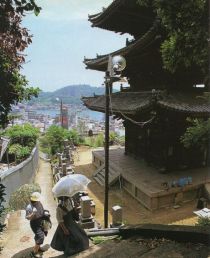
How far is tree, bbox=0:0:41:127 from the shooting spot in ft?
15.0

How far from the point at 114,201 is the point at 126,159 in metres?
5.32

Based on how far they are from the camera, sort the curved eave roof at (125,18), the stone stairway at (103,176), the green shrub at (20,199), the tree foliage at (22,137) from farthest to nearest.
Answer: the tree foliage at (22,137) → the stone stairway at (103,176) → the curved eave roof at (125,18) → the green shrub at (20,199)

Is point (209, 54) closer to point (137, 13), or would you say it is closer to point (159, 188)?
point (159, 188)

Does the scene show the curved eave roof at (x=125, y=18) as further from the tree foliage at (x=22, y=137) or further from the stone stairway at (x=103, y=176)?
the tree foliage at (x=22, y=137)

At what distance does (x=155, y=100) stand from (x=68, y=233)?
8658mm

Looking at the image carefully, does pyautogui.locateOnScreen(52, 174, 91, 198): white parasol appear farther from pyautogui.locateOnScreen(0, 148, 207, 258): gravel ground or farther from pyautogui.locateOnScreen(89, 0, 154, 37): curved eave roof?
pyautogui.locateOnScreen(89, 0, 154, 37): curved eave roof

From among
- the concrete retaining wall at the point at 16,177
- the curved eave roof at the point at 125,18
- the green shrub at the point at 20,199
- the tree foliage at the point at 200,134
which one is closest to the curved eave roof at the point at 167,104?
the curved eave roof at the point at 125,18

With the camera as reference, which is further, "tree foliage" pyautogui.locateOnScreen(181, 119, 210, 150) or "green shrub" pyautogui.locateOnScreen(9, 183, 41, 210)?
"green shrub" pyautogui.locateOnScreen(9, 183, 41, 210)

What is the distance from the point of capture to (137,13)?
1833 cm

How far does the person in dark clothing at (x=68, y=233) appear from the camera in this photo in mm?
6977

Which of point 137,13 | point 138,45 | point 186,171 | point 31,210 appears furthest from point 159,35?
point 31,210

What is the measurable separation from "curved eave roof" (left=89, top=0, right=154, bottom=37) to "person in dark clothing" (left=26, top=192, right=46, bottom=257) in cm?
1269

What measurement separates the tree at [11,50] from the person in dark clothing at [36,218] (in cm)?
273

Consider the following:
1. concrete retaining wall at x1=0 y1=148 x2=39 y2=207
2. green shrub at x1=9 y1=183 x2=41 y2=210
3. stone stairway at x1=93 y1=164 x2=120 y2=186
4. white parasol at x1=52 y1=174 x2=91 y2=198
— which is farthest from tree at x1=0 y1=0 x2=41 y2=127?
stone stairway at x1=93 y1=164 x2=120 y2=186
